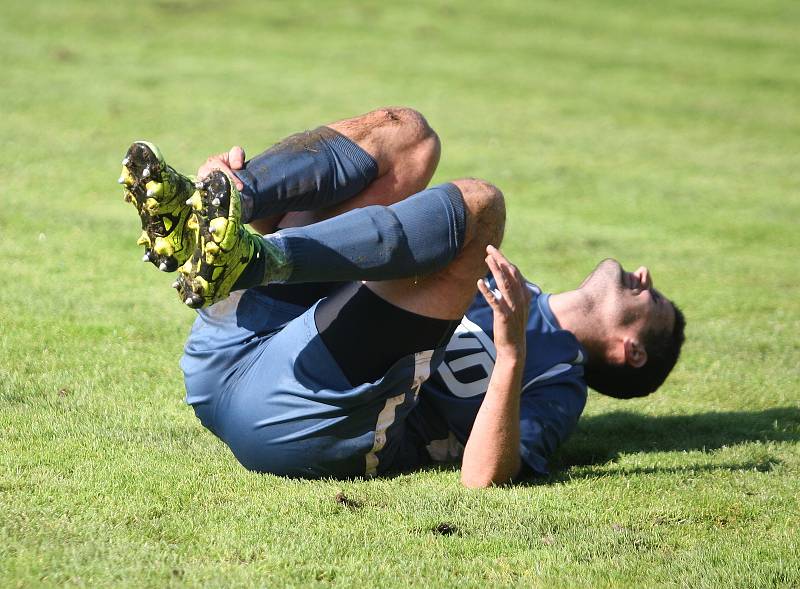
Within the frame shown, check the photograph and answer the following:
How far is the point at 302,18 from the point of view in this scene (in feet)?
57.6

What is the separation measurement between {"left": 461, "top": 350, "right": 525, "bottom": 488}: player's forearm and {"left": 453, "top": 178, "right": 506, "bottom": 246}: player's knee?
0.42 metres

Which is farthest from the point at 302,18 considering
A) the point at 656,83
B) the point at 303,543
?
the point at 303,543

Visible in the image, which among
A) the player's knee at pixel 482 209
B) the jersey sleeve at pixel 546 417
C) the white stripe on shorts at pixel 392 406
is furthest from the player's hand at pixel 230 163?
the jersey sleeve at pixel 546 417

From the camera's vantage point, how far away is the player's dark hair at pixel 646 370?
4.70 meters

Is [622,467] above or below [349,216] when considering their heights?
below

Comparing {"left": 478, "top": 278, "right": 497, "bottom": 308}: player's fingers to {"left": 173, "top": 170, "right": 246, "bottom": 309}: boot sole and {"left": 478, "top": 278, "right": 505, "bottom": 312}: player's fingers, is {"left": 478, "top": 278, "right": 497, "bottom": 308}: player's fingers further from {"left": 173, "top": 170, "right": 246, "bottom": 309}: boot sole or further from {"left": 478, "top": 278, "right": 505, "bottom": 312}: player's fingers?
{"left": 173, "top": 170, "right": 246, "bottom": 309}: boot sole

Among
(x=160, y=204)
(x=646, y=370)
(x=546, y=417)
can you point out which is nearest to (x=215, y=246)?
(x=160, y=204)

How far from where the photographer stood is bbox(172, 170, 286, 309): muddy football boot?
2.90 meters

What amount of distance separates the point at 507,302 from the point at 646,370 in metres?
1.41

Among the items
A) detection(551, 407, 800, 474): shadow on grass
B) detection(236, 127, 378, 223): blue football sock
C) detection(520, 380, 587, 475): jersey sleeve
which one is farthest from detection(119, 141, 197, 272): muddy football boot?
detection(551, 407, 800, 474): shadow on grass

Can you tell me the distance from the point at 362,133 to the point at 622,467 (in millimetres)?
1572

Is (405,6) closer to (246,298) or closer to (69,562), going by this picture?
(246,298)

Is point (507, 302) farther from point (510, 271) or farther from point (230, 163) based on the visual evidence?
point (230, 163)

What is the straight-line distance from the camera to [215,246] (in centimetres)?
288
